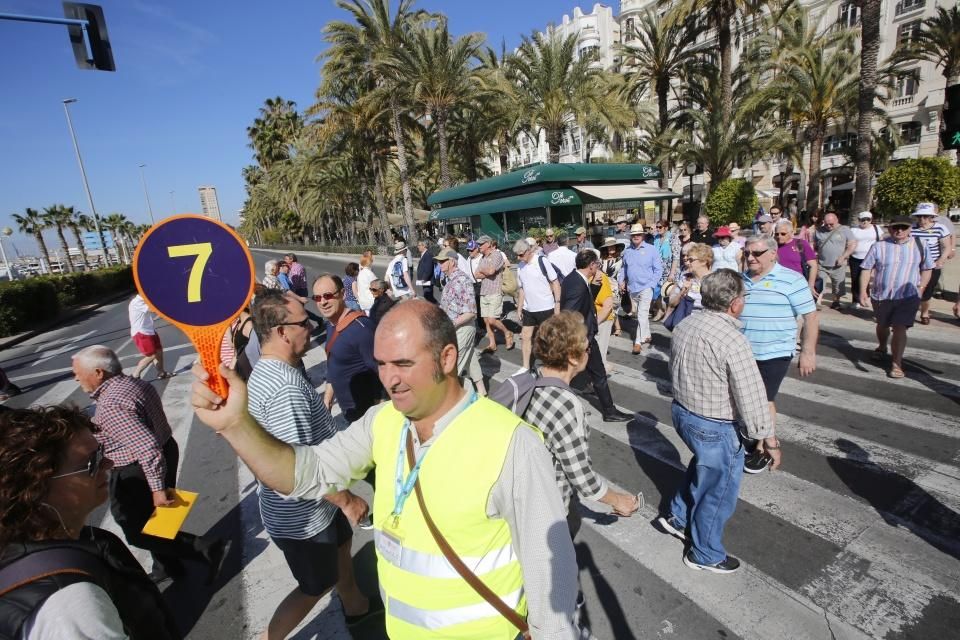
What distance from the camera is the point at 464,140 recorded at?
2834cm

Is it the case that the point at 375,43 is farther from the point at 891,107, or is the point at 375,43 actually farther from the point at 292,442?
the point at 891,107

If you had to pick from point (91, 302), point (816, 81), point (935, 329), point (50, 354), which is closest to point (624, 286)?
point (935, 329)

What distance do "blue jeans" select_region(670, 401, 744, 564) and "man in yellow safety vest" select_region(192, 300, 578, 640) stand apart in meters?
1.72

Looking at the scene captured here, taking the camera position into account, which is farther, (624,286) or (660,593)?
(624,286)

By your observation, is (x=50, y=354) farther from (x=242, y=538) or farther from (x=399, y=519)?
(x=399, y=519)

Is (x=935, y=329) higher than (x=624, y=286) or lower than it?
lower

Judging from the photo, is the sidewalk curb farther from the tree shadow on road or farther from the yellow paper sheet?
the tree shadow on road

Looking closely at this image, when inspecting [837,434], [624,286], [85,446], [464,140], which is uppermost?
[464,140]

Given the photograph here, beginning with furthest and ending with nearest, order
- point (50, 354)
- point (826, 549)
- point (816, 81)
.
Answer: point (816, 81)
point (50, 354)
point (826, 549)

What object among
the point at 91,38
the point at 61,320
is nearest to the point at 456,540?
the point at 91,38

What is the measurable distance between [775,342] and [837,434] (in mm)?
1566

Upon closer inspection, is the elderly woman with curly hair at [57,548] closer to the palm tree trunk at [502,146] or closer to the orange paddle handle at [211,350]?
the orange paddle handle at [211,350]

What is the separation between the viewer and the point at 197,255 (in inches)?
61.2

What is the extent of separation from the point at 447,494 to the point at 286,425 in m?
1.30
